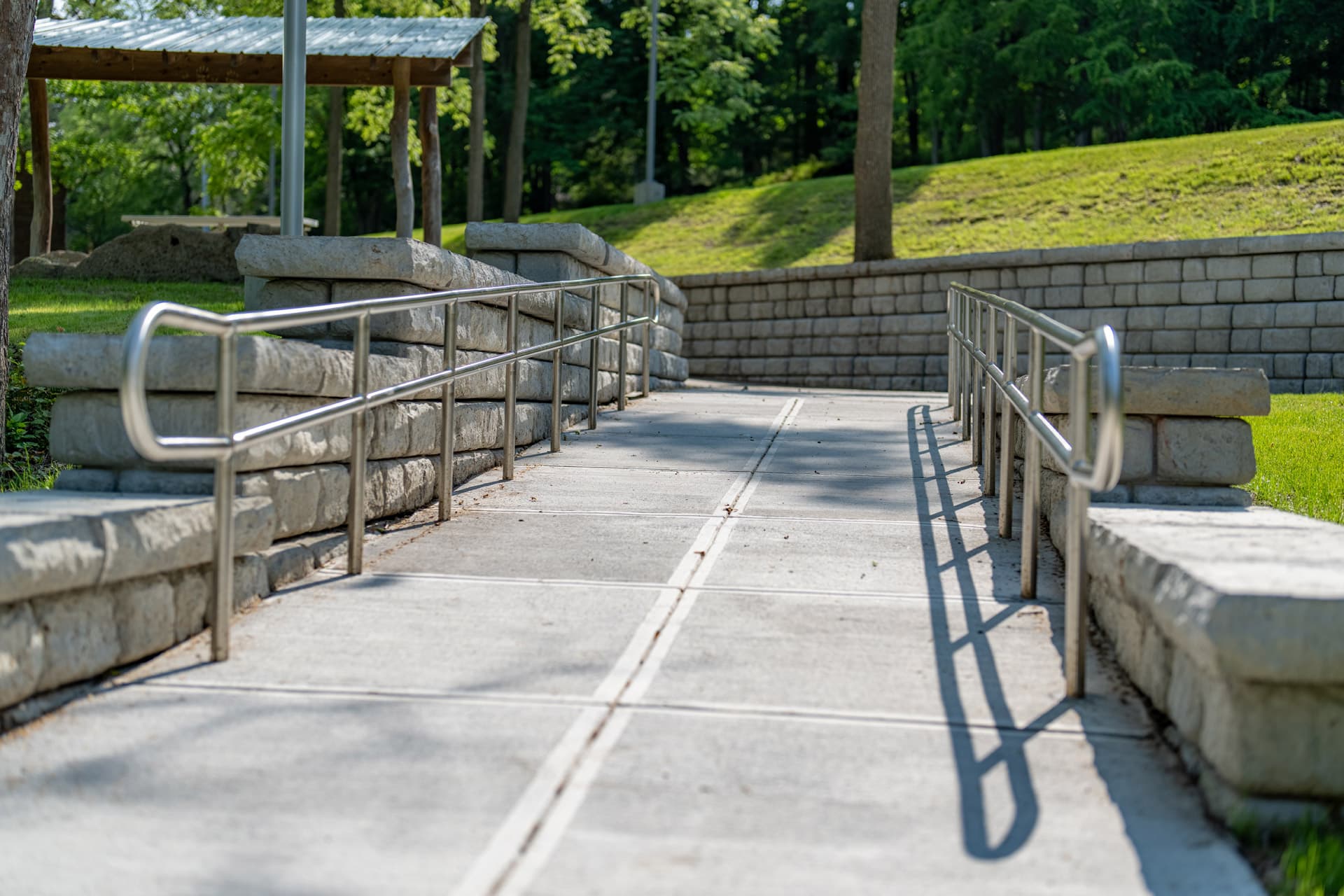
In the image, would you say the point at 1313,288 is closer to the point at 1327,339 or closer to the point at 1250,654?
the point at 1327,339

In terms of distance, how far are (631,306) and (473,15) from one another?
15.1 meters

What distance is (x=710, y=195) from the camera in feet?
98.6

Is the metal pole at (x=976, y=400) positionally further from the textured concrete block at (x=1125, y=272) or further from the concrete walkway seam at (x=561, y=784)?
the textured concrete block at (x=1125, y=272)

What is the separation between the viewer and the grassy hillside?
62.0ft

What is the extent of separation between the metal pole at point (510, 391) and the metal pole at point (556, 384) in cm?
83

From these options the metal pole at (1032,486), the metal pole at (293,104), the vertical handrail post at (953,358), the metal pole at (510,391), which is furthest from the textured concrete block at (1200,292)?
the metal pole at (1032,486)

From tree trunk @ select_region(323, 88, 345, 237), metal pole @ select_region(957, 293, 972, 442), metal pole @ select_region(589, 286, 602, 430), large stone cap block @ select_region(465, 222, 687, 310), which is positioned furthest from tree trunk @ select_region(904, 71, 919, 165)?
metal pole @ select_region(589, 286, 602, 430)

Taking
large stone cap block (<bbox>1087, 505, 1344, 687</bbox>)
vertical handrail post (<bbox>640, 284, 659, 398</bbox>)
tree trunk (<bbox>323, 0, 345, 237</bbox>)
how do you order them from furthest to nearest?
tree trunk (<bbox>323, 0, 345, 237</bbox>)
vertical handrail post (<bbox>640, 284, 659, 398</bbox>)
large stone cap block (<bbox>1087, 505, 1344, 687</bbox>)

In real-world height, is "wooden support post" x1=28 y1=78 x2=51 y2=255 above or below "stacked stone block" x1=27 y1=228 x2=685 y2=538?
above

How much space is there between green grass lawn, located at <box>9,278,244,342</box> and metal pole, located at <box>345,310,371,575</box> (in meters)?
4.65

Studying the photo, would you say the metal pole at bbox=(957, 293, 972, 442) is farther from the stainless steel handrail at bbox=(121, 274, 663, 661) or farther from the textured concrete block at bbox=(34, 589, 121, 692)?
the textured concrete block at bbox=(34, 589, 121, 692)

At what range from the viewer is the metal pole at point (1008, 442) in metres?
5.71

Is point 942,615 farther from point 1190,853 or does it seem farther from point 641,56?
point 641,56

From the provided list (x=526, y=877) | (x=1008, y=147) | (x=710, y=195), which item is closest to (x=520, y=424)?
(x=526, y=877)
